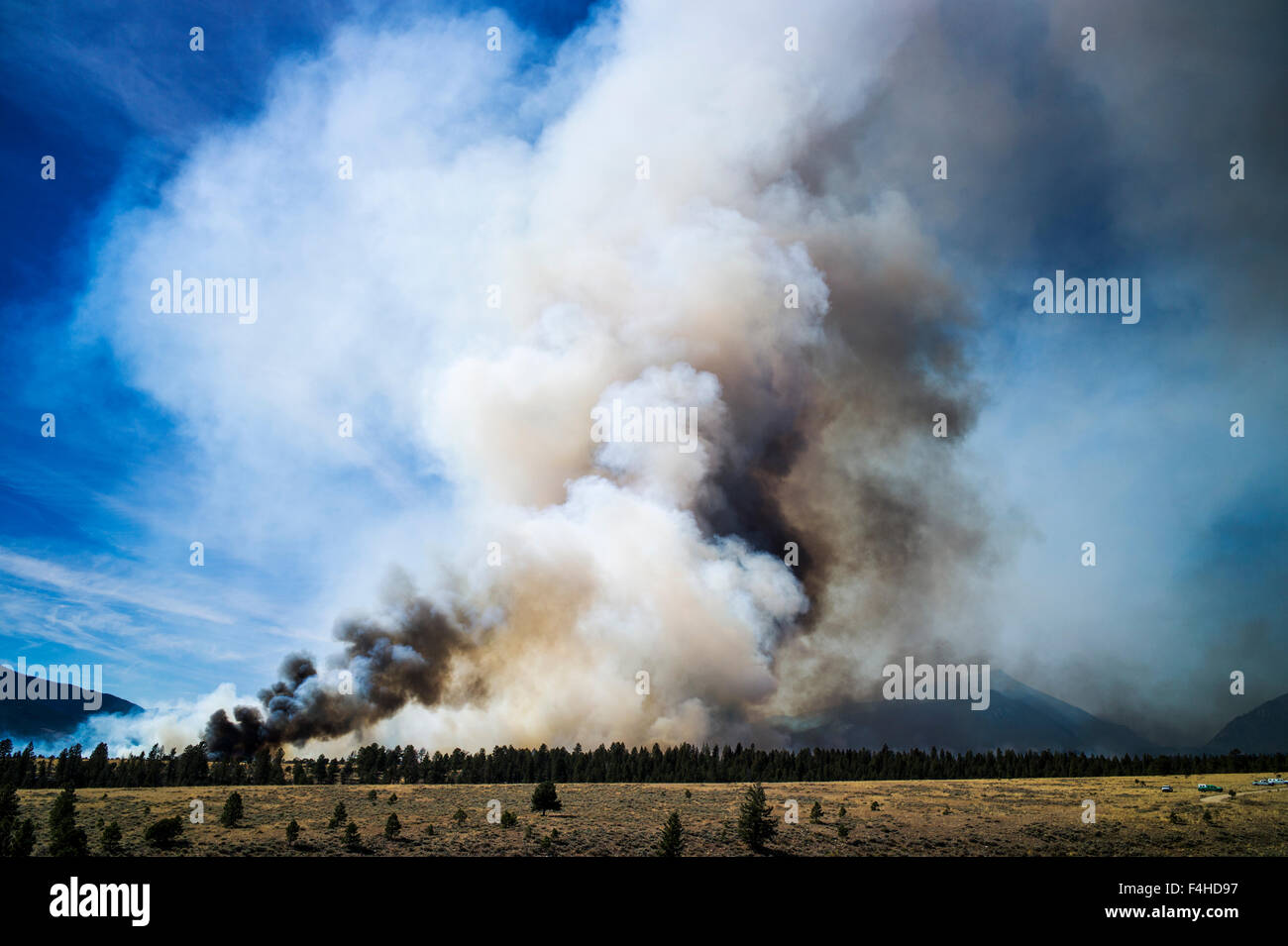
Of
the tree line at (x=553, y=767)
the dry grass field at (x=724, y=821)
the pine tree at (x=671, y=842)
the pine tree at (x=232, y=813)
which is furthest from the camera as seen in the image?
the tree line at (x=553, y=767)

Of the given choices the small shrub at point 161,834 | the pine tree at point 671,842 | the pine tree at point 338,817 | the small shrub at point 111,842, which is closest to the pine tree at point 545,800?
the pine tree at point 338,817

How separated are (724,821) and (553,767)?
73152 mm

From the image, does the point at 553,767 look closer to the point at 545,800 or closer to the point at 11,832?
the point at 545,800

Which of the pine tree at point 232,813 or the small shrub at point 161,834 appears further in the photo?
the pine tree at point 232,813

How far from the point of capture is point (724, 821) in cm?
7800

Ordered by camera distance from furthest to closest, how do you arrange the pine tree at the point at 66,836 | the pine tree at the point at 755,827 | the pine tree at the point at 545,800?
1. the pine tree at the point at 545,800
2. the pine tree at the point at 755,827
3. the pine tree at the point at 66,836

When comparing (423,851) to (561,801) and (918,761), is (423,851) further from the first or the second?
(918,761)

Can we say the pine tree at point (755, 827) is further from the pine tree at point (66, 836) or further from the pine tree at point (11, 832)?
the pine tree at point (11, 832)

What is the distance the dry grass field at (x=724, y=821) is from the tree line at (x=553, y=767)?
12868 mm

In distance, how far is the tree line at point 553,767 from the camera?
12200 cm

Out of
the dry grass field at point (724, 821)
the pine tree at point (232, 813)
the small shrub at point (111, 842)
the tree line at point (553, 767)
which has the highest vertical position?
the small shrub at point (111, 842)

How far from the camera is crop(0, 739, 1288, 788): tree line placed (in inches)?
4803
